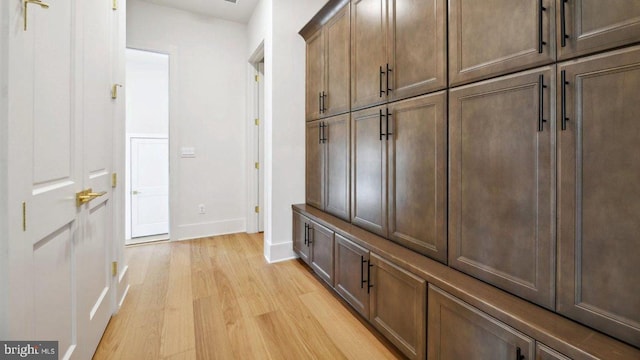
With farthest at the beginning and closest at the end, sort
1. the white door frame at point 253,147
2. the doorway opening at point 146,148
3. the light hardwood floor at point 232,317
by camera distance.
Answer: the doorway opening at point 146,148 → the white door frame at point 253,147 → the light hardwood floor at point 232,317

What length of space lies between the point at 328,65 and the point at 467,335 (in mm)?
2198

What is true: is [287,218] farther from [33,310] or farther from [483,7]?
[483,7]

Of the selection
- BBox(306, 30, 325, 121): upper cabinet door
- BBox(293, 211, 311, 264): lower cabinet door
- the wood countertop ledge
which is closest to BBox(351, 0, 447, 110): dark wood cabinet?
BBox(306, 30, 325, 121): upper cabinet door

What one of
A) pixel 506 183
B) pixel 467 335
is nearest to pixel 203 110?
pixel 506 183

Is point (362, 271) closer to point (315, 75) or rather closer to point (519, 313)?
point (519, 313)

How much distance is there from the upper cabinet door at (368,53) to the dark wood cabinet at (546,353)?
140 centimetres

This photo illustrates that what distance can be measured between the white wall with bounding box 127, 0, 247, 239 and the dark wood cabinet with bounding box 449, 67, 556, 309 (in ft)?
10.8

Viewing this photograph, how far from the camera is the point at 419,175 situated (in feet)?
5.00

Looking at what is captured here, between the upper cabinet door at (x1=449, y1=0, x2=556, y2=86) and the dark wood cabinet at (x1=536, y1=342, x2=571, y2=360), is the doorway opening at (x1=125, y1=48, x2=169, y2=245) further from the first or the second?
the dark wood cabinet at (x1=536, y1=342, x2=571, y2=360)

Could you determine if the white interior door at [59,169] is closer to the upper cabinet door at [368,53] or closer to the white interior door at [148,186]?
the upper cabinet door at [368,53]

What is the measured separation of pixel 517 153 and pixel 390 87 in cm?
86

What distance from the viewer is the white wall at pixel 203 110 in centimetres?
356

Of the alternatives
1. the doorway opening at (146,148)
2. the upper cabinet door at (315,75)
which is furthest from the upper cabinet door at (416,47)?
the doorway opening at (146,148)

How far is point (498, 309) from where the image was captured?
1.01m
